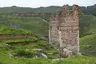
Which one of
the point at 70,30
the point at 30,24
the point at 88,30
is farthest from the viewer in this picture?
the point at 30,24

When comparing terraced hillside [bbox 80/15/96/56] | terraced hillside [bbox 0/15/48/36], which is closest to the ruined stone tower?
terraced hillside [bbox 80/15/96/56]

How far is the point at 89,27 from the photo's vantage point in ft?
324

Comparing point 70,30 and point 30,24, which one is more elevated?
point 70,30

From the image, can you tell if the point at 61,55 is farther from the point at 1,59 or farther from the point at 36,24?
the point at 36,24

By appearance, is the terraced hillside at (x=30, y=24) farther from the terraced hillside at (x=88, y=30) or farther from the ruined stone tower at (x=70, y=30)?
the ruined stone tower at (x=70, y=30)

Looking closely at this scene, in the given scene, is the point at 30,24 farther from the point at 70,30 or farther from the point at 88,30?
the point at 70,30

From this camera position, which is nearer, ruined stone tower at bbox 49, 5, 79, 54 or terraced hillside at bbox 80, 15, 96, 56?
ruined stone tower at bbox 49, 5, 79, 54

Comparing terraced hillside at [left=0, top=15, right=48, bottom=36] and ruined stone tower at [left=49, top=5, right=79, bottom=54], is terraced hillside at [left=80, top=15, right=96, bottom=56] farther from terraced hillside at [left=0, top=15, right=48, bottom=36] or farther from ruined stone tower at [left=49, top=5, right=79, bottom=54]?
ruined stone tower at [left=49, top=5, right=79, bottom=54]

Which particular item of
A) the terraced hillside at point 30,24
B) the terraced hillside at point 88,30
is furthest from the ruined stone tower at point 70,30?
the terraced hillside at point 30,24

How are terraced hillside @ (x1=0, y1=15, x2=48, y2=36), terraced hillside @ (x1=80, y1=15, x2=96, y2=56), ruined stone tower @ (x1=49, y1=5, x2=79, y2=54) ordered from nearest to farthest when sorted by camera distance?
ruined stone tower @ (x1=49, y1=5, x2=79, y2=54) → terraced hillside @ (x1=80, y1=15, x2=96, y2=56) → terraced hillside @ (x1=0, y1=15, x2=48, y2=36)

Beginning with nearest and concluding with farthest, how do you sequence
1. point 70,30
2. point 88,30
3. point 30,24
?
1. point 70,30
2. point 88,30
3. point 30,24

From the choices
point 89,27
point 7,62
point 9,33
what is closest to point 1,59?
point 7,62

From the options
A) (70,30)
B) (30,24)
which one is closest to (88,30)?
(30,24)

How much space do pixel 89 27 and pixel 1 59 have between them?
244 feet
